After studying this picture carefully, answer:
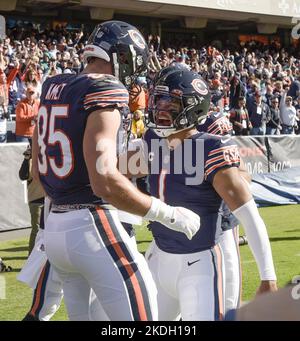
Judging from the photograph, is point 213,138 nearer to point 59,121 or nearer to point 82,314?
point 59,121

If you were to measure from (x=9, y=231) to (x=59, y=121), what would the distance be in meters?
7.33

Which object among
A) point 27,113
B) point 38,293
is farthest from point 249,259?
point 27,113

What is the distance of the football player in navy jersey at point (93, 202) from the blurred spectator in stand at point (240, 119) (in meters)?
13.7

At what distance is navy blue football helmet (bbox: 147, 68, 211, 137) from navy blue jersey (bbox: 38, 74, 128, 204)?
0.56 metres

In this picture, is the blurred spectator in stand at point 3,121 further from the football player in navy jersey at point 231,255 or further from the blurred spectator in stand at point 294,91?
the blurred spectator in stand at point 294,91

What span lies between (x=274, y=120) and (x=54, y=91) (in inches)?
630

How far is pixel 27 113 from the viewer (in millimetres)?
11664

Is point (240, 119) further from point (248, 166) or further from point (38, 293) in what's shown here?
point (38, 293)

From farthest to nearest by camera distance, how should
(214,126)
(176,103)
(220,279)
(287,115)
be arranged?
(287,115) < (214,126) < (176,103) < (220,279)

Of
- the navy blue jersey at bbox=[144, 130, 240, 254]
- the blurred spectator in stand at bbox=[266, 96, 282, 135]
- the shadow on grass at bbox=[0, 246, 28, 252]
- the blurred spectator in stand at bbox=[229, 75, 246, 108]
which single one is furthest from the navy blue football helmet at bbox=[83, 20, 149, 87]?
the blurred spectator in stand at bbox=[266, 96, 282, 135]

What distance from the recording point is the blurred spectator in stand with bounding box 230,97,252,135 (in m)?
16.8

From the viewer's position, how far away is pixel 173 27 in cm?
3297

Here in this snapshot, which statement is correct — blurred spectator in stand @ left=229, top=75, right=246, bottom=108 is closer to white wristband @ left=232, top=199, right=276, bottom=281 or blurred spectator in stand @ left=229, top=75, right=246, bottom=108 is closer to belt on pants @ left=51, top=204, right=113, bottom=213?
white wristband @ left=232, top=199, right=276, bottom=281

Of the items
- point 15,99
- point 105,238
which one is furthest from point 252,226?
point 15,99
